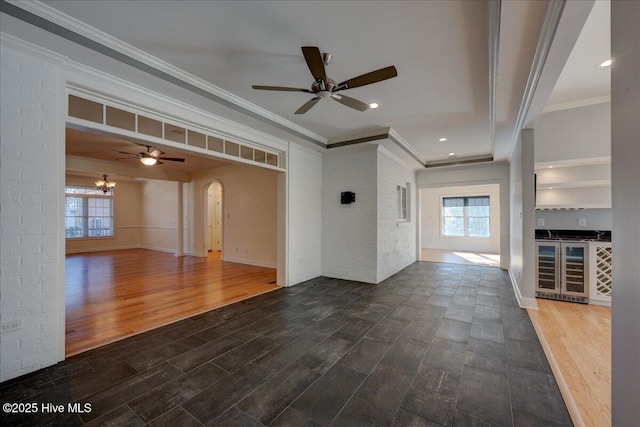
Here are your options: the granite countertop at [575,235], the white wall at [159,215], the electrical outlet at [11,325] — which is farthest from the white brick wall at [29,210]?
the white wall at [159,215]

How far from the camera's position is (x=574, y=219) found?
434 centimetres

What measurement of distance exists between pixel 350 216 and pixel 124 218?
31.7ft

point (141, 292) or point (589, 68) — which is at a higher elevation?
point (589, 68)

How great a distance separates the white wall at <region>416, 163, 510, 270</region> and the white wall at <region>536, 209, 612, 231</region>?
156 cm

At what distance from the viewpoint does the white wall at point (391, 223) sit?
4.96 meters

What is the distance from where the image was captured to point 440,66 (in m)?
2.55

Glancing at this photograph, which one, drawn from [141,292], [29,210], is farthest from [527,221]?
[141,292]

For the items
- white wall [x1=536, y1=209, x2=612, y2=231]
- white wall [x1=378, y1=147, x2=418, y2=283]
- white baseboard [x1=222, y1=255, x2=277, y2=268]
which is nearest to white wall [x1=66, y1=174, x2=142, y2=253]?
white baseboard [x1=222, y1=255, x2=277, y2=268]

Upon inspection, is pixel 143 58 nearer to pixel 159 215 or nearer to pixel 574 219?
pixel 574 219

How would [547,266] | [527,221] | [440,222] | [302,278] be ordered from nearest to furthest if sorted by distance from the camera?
[527,221] < [547,266] < [302,278] < [440,222]

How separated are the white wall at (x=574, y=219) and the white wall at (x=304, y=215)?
4074 millimetres

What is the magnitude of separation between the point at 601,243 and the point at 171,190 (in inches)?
431

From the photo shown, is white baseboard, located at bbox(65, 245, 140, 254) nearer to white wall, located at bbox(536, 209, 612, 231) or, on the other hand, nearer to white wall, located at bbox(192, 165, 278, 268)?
white wall, located at bbox(192, 165, 278, 268)

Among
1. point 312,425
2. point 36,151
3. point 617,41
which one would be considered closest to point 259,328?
point 312,425
